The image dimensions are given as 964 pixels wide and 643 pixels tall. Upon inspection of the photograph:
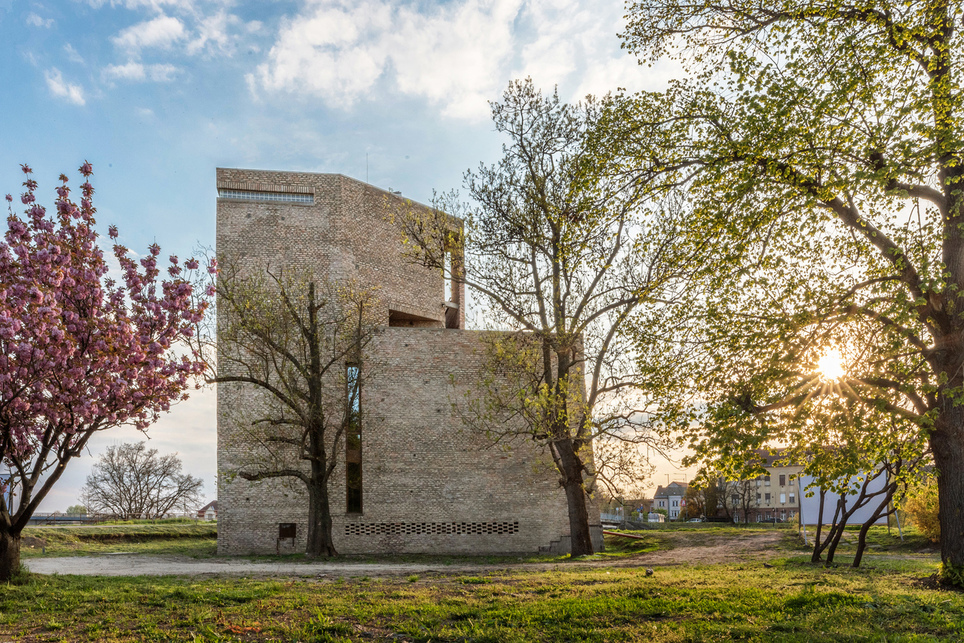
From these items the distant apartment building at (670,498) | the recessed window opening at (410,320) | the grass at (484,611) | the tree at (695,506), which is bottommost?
the distant apartment building at (670,498)

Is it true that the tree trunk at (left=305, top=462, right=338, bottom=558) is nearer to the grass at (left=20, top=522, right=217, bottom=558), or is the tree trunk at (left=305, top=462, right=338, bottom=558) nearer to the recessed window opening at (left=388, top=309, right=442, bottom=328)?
the grass at (left=20, top=522, right=217, bottom=558)

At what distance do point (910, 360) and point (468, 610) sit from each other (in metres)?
6.90

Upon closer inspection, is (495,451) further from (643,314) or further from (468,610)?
(468,610)

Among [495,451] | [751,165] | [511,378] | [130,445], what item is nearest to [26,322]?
[751,165]

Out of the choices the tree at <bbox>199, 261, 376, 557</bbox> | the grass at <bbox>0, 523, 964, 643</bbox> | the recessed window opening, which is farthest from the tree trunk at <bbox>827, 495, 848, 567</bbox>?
the recessed window opening

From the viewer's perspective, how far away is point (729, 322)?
942cm

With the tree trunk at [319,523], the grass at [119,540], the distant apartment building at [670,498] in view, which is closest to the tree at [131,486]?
the grass at [119,540]

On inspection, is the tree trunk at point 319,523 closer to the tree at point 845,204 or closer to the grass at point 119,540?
the grass at point 119,540

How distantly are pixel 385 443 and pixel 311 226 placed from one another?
28.7 ft

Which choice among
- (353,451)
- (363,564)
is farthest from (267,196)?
(363,564)

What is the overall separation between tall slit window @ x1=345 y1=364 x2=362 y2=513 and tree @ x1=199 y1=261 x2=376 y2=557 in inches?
1.5

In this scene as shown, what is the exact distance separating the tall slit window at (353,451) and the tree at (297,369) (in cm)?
4

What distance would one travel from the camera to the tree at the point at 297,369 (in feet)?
69.1

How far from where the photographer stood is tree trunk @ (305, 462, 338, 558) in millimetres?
21516
